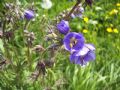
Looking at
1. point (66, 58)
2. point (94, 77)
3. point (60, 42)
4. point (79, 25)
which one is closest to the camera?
point (60, 42)

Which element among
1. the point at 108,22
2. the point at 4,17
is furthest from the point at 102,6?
the point at 4,17

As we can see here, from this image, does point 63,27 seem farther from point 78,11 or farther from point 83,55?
point 78,11

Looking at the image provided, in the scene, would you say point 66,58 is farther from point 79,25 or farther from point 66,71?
point 79,25

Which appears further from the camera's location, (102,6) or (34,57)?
(102,6)

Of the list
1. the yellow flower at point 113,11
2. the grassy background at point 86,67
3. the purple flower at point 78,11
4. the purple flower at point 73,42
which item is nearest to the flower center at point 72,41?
the purple flower at point 73,42

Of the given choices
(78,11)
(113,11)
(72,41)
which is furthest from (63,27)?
(113,11)

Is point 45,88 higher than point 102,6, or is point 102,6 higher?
point 102,6

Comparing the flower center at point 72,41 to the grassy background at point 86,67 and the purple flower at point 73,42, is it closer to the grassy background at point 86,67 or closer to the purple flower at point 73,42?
the purple flower at point 73,42

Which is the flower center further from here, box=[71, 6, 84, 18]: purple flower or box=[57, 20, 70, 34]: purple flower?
box=[71, 6, 84, 18]: purple flower
